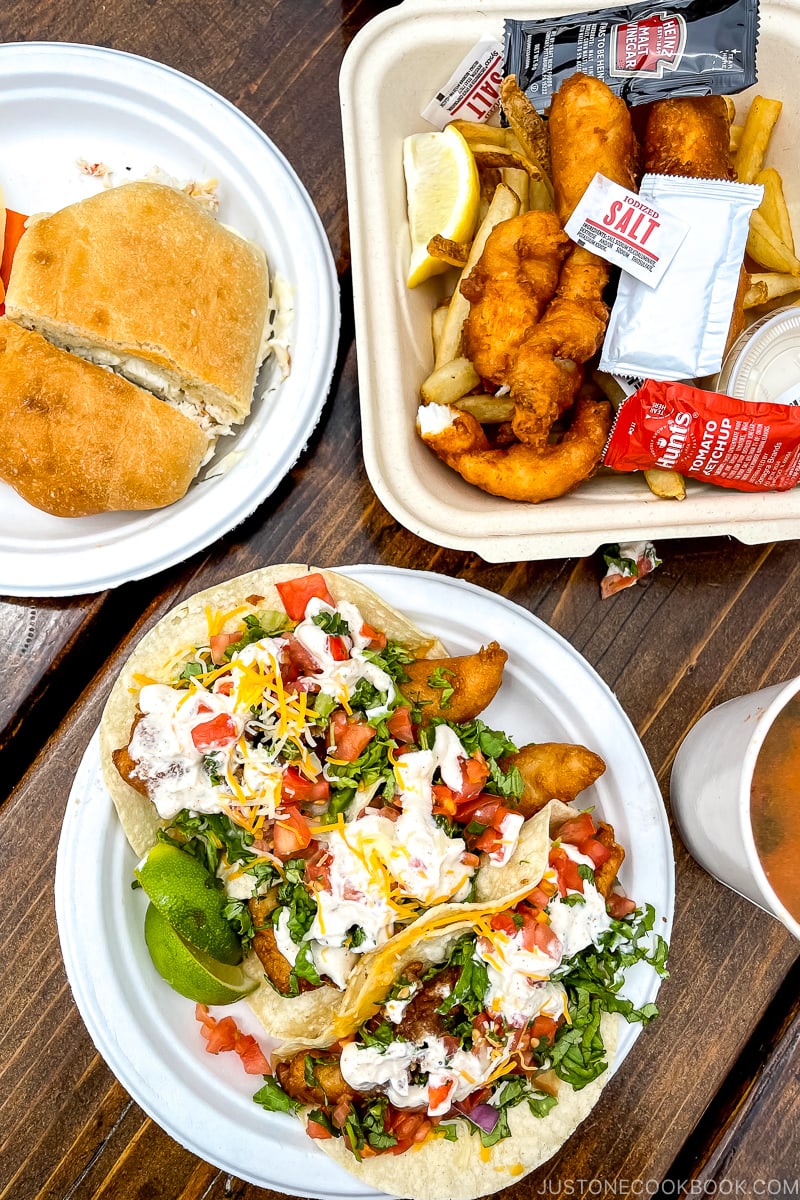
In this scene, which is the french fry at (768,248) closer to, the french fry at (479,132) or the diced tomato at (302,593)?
the french fry at (479,132)

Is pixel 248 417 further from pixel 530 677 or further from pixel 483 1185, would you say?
pixel 483 1185

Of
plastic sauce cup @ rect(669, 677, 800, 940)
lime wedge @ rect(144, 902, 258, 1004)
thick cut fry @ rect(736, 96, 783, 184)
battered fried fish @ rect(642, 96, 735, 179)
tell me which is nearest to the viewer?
plastic sauce cup @ rect(669, 677, 800, 940)

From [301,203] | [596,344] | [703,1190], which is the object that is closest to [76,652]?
[301,203]

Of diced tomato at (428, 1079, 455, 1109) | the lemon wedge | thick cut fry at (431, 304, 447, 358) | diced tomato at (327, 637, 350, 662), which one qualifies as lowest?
diced tomato at (428, 1079, 455, 1109)

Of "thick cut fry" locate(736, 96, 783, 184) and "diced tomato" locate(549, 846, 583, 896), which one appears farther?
"thick cut fry" locate(736, 96, 783, 184)

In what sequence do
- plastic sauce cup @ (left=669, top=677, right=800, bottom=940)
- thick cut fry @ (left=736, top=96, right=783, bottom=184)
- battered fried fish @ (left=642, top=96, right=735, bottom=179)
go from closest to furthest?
plastic sauce cup @ (left=669, top=677, right=800, bottom=940) < battered fried fish @ (left=642, top=96, right=735, bottom=179) < thick cut fry @ (left=736, top=96, right=783, bottom=184)

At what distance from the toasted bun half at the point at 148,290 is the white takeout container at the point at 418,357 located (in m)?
0.31

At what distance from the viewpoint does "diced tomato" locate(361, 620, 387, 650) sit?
1553mm

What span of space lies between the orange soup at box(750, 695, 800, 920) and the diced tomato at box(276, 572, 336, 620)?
2.62 ft

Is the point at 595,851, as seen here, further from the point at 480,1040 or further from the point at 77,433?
the point at 77,433

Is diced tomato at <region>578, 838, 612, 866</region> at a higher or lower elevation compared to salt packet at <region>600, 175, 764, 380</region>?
lower

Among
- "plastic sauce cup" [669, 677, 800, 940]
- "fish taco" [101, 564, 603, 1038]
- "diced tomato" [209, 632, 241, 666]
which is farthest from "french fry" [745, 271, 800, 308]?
"diced tomato" [209, 632, 241, 666]

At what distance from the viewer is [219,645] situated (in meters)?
1.54

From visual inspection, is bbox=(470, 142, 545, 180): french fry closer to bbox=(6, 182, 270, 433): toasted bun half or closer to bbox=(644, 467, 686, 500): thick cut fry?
bbox=(6, 182, 270, 433): toasted bun half
